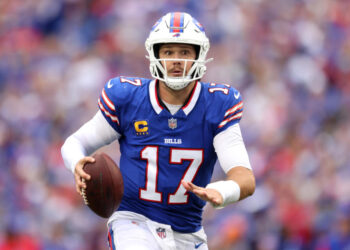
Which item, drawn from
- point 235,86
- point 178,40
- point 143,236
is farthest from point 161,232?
point 235,86

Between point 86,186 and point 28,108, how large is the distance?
14.5 feet

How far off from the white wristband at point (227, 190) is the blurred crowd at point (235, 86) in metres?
2.74

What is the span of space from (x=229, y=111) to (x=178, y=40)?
443 millimetres

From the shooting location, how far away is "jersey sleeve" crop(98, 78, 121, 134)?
3699 millimetres

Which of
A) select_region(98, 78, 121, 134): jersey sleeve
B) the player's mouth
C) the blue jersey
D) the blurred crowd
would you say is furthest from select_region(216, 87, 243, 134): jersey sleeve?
the blurred crowd

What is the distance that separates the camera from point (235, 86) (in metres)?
7.54

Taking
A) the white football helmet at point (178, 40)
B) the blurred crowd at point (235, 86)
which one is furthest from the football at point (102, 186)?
the blurred crowd at point (235, 86)

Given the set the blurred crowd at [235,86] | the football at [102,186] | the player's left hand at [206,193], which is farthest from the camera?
the blurred crowd at [235,86]

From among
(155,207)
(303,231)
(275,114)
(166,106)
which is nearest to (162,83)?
(166,106)

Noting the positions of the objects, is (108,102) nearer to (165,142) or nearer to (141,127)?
(141,127)

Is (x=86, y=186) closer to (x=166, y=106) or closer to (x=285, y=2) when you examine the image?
(x=166, y=106)

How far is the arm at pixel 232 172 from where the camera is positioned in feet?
10.5

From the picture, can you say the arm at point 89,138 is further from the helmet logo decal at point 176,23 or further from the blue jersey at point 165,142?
the helmet logo decal at point 176,23

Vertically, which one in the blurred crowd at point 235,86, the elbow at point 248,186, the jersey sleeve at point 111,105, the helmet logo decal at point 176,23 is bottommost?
the blurred crowd at point 235,86
